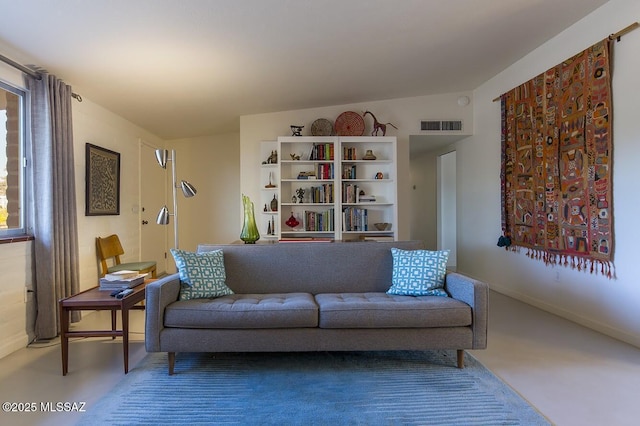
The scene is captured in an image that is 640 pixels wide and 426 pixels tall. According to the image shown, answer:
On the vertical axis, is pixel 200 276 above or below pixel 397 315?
above

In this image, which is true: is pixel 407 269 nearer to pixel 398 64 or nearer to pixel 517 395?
pixel 517 395

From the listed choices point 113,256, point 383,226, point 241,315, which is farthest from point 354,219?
point 113,256

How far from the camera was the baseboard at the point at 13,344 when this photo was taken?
254 centimetres

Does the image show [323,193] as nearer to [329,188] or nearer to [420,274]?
[329,188]

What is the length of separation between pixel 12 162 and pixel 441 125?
471 centimetres

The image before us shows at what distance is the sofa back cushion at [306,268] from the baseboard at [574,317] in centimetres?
186

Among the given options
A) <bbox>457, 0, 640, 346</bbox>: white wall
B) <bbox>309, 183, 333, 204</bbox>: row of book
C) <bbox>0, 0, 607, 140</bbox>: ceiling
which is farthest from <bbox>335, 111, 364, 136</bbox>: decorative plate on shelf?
<bbox>457, 0, 640, 346</bbox>: white wall

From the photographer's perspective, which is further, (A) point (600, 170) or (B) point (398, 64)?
(B) point (398, 64)

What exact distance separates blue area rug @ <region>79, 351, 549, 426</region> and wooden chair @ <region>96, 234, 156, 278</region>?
1542 millimetres

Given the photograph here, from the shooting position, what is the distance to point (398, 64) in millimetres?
3721

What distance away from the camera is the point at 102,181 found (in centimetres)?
387

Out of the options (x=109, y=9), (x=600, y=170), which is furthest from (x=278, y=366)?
(x=600, y=170)

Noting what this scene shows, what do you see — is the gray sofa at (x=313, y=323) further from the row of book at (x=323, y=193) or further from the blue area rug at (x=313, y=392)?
the row of book at (x=323, y=193)

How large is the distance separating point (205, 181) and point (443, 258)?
177 inches
